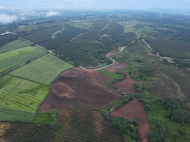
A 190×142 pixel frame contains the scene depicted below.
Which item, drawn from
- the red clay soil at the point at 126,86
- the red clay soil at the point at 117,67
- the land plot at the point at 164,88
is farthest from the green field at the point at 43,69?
the land plot at the point at 164,88

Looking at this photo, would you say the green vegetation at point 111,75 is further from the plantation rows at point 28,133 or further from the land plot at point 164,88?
the plantation rows at point 28,133

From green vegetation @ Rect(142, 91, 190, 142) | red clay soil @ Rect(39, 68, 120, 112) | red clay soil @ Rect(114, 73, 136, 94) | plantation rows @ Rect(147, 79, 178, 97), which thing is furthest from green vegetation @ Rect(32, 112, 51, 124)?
plantation rows @ Rect(147, 79, 178, 97)

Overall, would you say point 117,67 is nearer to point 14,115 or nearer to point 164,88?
point 164,88

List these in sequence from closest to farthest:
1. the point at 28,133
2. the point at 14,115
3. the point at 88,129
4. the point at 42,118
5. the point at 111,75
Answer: the point at 28,133 → the point at 88,129 → the point at 42,118 → the point at 14,115 → the point at 111,75

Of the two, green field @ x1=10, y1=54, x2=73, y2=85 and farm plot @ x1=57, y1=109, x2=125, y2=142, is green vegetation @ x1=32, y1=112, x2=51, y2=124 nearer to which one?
farm plot @ x1=57, y1=109, x2=125, y2=142

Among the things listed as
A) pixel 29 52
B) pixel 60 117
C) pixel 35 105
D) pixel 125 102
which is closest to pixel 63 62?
pixel 29 52

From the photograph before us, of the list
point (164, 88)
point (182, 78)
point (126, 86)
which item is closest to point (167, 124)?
point (164, 88)

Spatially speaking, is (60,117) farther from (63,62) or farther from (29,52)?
(29,52)

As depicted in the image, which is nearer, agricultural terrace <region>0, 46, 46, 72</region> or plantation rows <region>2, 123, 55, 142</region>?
plantation rows <region>2, 123, 55, 142</region>
